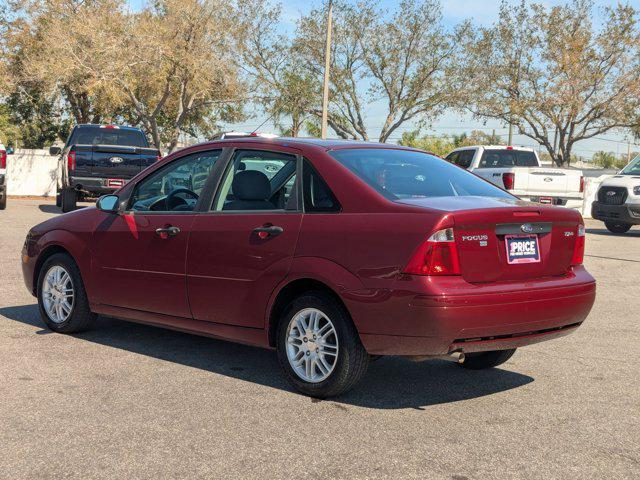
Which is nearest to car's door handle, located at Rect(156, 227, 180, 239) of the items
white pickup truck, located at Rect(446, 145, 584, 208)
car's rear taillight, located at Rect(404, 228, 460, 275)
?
car's rear taillight, located at Rect(404, 228, 460, 275)

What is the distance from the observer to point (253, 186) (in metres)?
5.91

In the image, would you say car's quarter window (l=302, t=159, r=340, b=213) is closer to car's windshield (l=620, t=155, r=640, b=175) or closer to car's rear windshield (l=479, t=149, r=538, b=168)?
car's rear windshield (l=479, t=149, r=538, b=168)

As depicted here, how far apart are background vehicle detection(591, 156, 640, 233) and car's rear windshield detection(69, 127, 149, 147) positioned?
11226mm

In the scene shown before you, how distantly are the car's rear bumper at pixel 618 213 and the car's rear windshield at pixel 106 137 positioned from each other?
1119 cm

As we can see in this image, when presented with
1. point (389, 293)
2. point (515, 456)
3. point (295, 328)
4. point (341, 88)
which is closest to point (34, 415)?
point (295, 328)

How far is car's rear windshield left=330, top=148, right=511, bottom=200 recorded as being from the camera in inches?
217

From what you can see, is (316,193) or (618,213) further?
(618,213)

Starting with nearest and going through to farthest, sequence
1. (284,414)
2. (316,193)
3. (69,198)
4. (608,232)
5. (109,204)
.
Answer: (284,414) → (316,193) → (109,204) → (69,198) → (608,232)

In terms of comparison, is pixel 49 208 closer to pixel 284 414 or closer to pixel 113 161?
pixel 113 161

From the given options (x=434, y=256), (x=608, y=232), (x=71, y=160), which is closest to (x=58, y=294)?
(x=434, y=256)

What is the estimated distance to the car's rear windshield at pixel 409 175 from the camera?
18.1ft

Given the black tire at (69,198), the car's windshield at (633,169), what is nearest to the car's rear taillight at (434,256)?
the black tire at (69,198)

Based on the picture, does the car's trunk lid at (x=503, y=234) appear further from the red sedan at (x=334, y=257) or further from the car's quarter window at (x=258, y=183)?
the car's quarter window at (x=258, y=183)

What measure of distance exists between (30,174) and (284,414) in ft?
93.9
